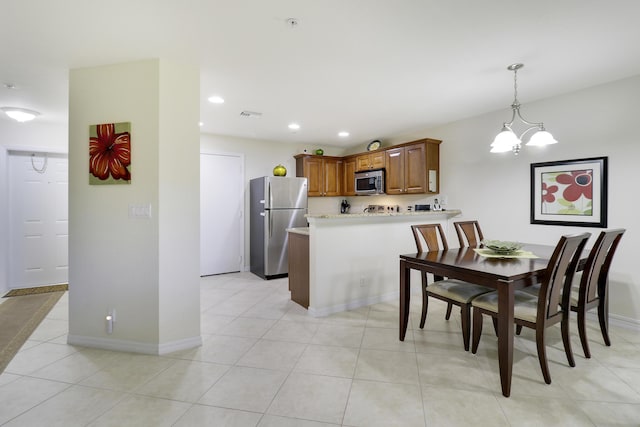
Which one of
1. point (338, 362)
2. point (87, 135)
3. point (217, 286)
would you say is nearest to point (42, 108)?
point (87, 135)

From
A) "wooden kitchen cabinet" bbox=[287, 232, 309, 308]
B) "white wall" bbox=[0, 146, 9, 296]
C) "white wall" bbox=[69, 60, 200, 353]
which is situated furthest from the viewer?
"white wall" bbox=[0, 146, 9, 296]

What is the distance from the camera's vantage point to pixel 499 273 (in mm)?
1999

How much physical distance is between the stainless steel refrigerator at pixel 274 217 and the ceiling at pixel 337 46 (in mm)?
1627

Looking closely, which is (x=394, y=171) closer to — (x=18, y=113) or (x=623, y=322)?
(x=623, y=322)

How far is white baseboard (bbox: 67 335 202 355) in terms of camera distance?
2.46 metres

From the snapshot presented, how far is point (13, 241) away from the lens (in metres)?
4.24

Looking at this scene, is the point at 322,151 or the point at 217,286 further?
the point at 322,151

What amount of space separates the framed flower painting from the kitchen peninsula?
5.69ft

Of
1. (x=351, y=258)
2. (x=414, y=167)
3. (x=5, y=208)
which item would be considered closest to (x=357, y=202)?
(x=414, y=167)

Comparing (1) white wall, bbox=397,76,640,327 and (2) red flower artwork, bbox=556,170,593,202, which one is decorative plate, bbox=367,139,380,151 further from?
(2) red flower artwork, bbox=556,170,593,202

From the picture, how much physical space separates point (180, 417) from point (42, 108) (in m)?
3.89

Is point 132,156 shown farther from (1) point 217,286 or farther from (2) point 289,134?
(2) point 289,134

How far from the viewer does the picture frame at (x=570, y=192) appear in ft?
9.93

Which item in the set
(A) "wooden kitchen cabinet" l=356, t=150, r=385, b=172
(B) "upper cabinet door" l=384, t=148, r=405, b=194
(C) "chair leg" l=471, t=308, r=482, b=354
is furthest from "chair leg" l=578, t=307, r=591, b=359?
(A) "wooden kitchen cabinet" l=356, t=150, r=385, b=172
